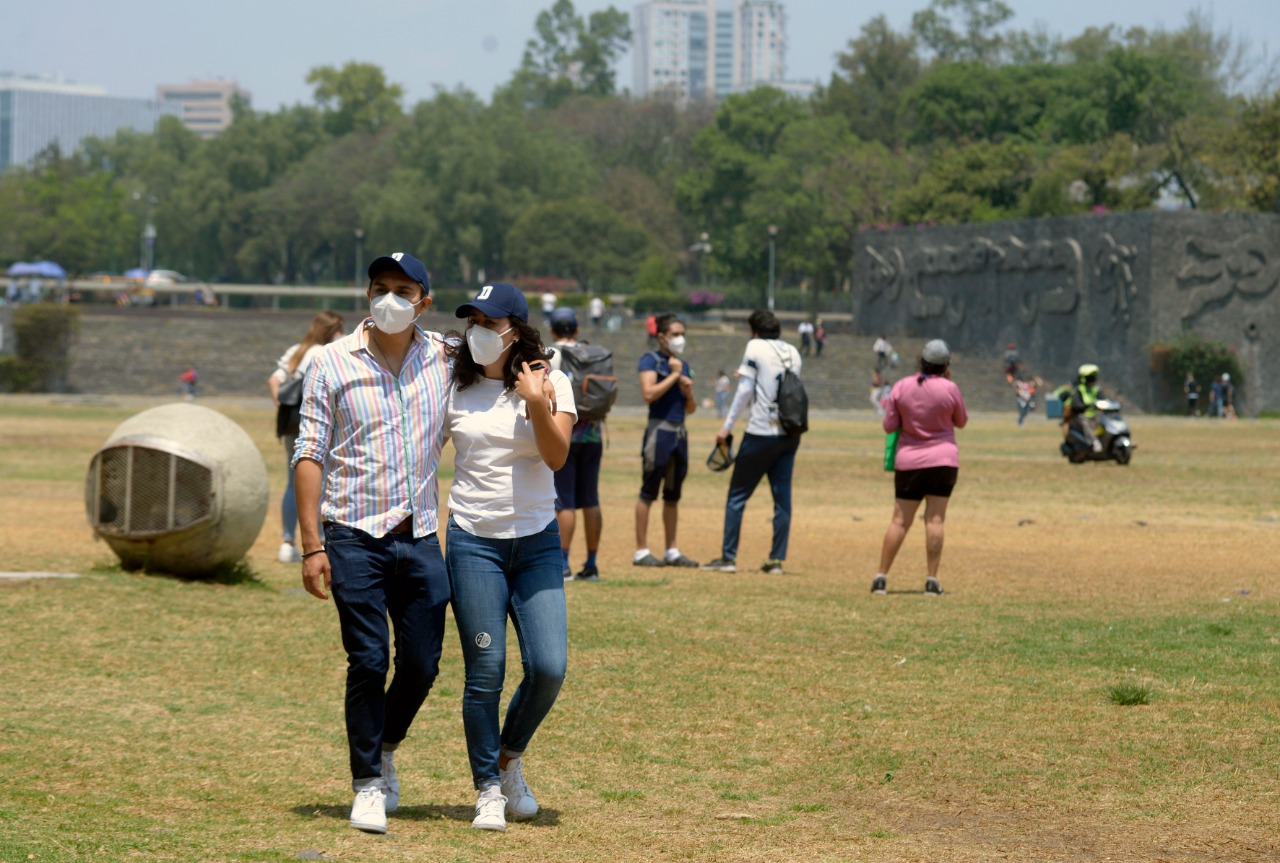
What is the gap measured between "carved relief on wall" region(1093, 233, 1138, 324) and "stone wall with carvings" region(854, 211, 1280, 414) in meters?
0.03

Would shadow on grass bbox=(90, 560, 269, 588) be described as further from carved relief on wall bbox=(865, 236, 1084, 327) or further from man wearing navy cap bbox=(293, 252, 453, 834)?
carved relief on wall bbox=(865, 236, 1084, 327)

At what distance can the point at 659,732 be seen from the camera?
7.20 metres

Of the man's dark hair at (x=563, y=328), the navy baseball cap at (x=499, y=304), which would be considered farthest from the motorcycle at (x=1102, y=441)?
the navy baseball cap at (x=499, y=304)

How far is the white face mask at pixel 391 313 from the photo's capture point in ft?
18.0

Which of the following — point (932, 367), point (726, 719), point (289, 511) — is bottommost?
point (726, 719)

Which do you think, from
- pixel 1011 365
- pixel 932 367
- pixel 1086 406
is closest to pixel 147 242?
pixel 1011 365

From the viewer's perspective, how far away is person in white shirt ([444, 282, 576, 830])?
5555mm

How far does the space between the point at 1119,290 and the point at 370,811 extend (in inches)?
1903

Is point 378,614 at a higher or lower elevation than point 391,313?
lower

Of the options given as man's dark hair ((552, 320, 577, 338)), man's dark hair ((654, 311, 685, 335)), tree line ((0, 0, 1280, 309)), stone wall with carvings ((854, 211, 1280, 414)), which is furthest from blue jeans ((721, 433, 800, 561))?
tree line ((0, 0, 1280, 309))

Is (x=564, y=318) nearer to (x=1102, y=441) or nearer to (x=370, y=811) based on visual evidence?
(x=370, y=811)

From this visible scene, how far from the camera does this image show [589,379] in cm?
1124

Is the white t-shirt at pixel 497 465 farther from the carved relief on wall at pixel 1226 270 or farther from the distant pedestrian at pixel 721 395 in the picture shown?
the carved relief on wall at pixel 1226 270

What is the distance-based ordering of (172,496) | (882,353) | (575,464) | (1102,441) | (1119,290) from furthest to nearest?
(882,353)
(1119,290)
(1102,441)
(575,464)
(172,496)
